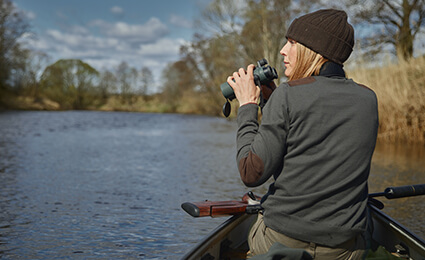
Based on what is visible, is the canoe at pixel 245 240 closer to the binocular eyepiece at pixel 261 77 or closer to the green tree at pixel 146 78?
the binocular eyepiece at pixel 261 77

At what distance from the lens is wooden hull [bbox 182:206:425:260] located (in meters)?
2.27

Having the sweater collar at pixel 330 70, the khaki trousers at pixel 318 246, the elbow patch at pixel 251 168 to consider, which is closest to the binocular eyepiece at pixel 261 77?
the sweater collar at pixel 330 70

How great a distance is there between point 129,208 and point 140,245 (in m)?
1.35

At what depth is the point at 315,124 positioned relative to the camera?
5.35ft

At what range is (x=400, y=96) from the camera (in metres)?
9.99

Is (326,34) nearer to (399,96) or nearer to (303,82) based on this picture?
(303,82)

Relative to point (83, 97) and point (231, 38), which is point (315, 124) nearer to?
point (231, 38)

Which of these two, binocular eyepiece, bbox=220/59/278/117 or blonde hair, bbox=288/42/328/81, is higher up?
blonde hair, bbox=288/42/328/81

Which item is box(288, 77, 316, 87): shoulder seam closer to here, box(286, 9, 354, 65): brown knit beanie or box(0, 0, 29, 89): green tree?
box(286, 9, 354, 65): brown knit beanie

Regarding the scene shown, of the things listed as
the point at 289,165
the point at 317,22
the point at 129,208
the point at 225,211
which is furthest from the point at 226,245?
the point at 129,208

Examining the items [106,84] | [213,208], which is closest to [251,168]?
[213,208]

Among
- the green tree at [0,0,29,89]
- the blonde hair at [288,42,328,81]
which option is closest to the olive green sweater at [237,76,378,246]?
the blonde hair at [288,42,328,81]

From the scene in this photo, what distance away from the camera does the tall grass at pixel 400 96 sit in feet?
32.4

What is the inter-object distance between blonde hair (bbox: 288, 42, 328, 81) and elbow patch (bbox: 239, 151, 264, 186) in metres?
0.44
